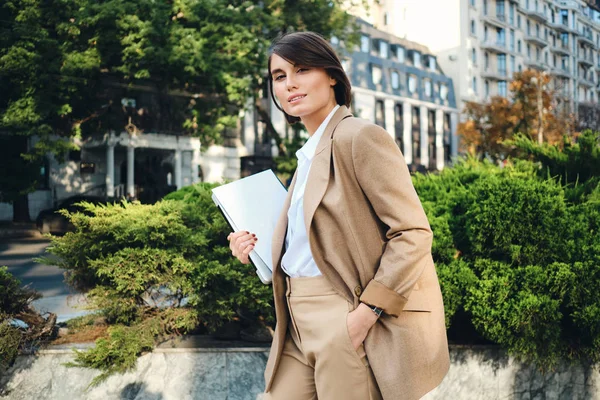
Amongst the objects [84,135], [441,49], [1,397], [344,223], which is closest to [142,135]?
[84,135]

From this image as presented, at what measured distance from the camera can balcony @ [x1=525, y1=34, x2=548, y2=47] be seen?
2598 inches

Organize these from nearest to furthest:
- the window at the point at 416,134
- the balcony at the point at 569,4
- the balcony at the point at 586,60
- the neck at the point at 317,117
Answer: the neck at the point at 317,117 < the window at the point at 416,134 < the balcony at the point at 569,4 < the balcony at the point at 586,60

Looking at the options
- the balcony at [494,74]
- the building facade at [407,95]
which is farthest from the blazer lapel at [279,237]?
the balcony at [494,74]

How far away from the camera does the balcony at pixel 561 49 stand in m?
70.9

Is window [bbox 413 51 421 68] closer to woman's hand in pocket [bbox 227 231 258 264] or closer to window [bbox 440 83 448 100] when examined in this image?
window [bbox 440 83 448 100]

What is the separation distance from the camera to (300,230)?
198 centimetres

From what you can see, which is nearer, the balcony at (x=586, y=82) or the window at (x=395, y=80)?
the window at (x=395, y=80)

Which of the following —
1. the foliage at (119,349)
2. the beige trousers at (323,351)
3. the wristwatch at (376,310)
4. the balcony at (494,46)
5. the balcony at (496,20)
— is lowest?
the foliage at (119,349)

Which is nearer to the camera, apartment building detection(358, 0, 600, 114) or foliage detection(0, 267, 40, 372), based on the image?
foliage detection(0, 267, 40, 372)

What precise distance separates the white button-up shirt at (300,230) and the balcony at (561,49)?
76.6 meters

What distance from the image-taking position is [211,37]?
21375mm


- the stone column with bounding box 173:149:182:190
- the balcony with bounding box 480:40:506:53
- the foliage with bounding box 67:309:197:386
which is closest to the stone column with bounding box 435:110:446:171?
the balcony with bounding box 480:40:506:53

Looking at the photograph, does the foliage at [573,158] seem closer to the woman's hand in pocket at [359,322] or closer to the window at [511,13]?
the woman's hand in pocket at [359,322]

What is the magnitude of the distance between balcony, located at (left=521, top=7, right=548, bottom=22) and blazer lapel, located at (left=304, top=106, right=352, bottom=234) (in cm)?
7023
